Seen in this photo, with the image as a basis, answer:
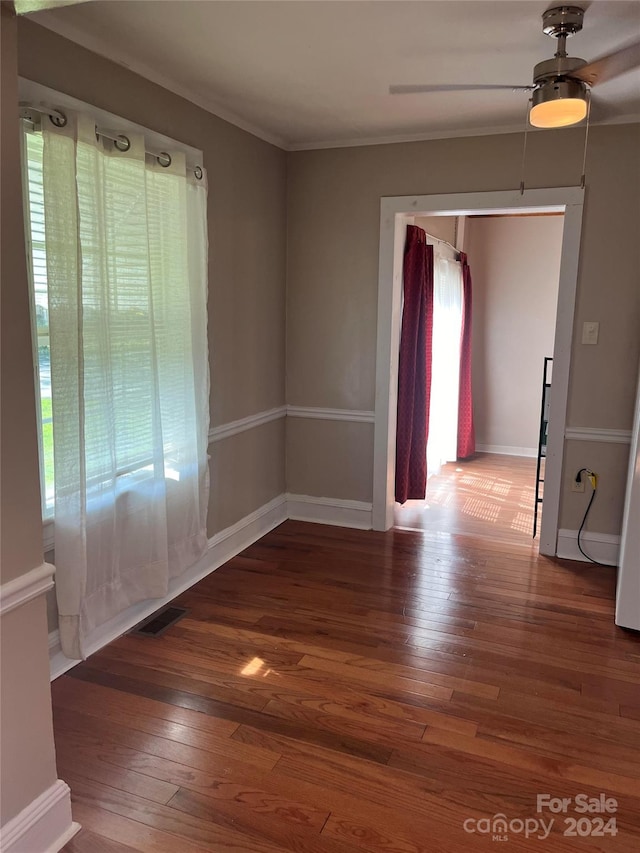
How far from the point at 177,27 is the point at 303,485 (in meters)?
2.73

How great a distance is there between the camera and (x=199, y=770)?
1.94 metres

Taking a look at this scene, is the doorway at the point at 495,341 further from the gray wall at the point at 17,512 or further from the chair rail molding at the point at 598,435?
the gray wall at the point at 17,512

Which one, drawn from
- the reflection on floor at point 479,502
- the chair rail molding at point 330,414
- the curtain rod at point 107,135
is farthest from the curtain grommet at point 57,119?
the reflection on floor at point 479,502

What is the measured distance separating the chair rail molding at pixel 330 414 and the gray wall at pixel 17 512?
2633mm

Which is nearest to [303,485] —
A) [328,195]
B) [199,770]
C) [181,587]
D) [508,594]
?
[181,587]

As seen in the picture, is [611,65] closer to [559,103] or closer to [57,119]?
[559,103]

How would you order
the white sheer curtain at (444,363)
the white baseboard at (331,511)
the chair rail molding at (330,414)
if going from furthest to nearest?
1. the white sheer curtain at (444,363)
2. the white baseboard at (331,511)
3. the chair rail molding at (330,414)

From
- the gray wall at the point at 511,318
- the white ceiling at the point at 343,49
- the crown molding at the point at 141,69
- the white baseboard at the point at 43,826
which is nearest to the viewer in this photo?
the white baseboard at the point at 43,826

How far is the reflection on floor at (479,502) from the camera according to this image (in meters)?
4.13

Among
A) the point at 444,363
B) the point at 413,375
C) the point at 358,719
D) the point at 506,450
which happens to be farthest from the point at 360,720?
the point at 506,450

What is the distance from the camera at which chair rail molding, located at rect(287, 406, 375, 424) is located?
3996 mm

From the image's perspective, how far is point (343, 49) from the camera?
7.79 feet

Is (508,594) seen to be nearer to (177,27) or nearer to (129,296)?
(129,296)

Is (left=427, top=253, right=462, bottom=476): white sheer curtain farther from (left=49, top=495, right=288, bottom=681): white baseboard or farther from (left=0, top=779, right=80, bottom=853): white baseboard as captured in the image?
(left=0, top=779, right=80, bottom=853): white baseboard
